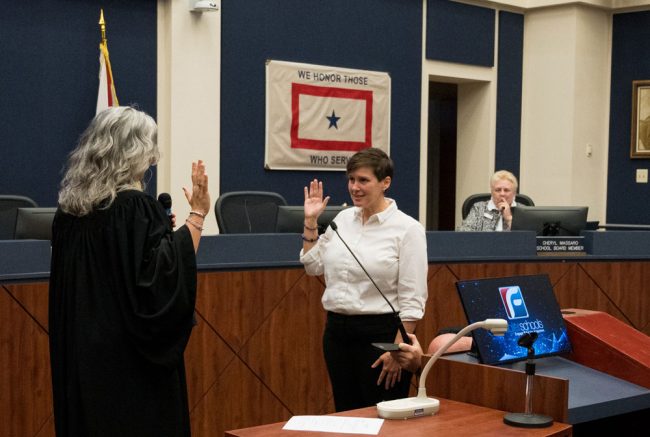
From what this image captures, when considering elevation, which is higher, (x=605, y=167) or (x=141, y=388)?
(x=605, y=167)

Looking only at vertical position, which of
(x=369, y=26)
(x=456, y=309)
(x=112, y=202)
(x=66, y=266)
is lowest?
(x=456, y=309)

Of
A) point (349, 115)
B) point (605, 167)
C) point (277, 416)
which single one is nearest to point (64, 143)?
point (349, 115)

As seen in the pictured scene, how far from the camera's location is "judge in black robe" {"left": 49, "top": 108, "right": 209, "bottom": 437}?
2.37 meters

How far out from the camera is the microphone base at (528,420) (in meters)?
2.48

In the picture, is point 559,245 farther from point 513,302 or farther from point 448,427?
point 448,427

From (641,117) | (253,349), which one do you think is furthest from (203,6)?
(641,117)

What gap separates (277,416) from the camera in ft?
14.2

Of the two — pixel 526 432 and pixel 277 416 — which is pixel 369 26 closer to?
pixel 277 416

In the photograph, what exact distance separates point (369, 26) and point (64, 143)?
10.1ft

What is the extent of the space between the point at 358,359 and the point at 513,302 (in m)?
0.58

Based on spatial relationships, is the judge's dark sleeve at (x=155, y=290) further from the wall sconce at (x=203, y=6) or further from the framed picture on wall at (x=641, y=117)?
the framed picture on wall at (x=641, y=117)

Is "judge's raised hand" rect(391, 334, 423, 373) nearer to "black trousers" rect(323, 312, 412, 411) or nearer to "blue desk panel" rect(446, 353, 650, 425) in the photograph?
"blue desk panel" rect(446, 353, 650, 425)

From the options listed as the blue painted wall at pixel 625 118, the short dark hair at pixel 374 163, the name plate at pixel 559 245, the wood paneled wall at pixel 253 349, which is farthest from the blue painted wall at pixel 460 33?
the short dark hair at pixel 374 163

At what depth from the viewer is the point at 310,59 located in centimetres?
799
